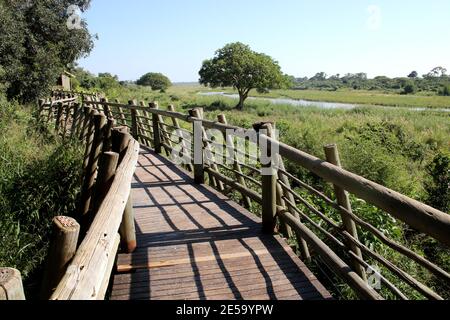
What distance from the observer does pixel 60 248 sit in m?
1.38

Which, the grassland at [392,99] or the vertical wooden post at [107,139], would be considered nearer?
the vertical wooden post at [107,139]

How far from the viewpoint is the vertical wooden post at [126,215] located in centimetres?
346

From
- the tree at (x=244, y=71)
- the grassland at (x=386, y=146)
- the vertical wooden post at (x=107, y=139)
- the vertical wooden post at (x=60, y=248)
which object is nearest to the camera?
the vertical wooden post at (x=60, y=248)

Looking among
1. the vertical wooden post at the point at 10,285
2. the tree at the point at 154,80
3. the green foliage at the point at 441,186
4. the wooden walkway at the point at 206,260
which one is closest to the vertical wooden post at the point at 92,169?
the wooden walkway at the point at 206,260

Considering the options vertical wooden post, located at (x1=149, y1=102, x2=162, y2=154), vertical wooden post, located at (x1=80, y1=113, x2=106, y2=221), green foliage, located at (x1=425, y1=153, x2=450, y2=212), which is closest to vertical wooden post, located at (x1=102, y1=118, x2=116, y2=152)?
vertical wooden post, located at (x1=80, y1=113, x2=106, y2=221)

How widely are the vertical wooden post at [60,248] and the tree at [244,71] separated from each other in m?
44.4

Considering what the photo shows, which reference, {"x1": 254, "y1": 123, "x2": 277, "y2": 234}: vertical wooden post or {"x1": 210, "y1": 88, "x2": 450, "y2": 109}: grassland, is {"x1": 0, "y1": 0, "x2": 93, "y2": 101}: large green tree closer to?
{"x1": 254, "y1": 123, "x2": 277, "y2": 234}: vertical wooden post

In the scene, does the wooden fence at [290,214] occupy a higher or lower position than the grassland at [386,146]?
higher

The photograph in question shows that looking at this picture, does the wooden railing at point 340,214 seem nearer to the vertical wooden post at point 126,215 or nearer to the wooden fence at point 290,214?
the wooden fence at point 290,214

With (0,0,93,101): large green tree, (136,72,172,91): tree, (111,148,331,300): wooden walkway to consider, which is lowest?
(111,148,331,300): wooden walkway

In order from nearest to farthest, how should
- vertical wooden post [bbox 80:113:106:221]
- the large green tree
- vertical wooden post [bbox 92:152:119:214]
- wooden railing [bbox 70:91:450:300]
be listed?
1. wooden railing [bbox 70:91:450:300]
2. vertical wooden post [bbox 92:152:119:214]
3. vertical wooden post [bbox 80:113:106:221]
4. the large green tree

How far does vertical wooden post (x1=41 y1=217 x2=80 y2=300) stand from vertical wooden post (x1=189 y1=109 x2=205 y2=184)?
4.55 meters

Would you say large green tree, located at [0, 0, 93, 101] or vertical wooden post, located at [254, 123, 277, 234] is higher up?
large green tree, located at [0, 0, 93, 101]

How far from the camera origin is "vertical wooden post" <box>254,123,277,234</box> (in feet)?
12.8
